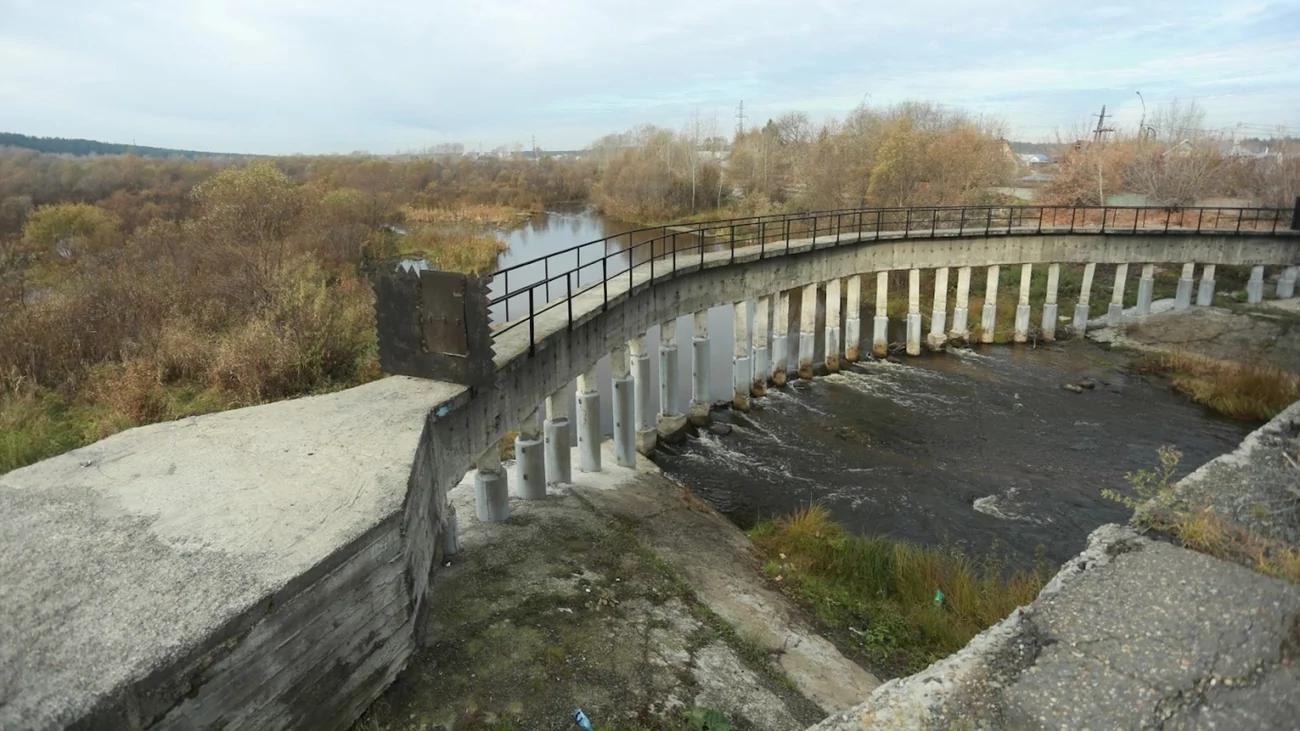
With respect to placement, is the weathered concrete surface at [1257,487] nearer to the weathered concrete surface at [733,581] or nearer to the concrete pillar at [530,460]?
the weathered concrete surface at [733,581]

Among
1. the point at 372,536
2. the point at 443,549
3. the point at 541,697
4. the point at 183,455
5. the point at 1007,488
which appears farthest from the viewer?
the point at 1007,488

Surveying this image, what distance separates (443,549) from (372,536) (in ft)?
8.22

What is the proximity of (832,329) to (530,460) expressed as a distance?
12265 mm

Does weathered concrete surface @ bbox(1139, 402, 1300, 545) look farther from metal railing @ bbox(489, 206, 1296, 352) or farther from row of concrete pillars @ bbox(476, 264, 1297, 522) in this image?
row of concrete pillars @ bbox(476, 264, 1297, 522)

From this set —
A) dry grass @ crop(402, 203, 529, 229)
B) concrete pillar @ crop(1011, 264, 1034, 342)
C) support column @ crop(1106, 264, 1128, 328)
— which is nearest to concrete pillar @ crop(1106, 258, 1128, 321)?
support column @ crop(1106, 264, 1128, 328)

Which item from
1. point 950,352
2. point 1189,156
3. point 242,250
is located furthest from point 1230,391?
point 1189,156

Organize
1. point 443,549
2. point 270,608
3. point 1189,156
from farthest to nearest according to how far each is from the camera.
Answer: point 1189,156, point 443,549, point 270,608

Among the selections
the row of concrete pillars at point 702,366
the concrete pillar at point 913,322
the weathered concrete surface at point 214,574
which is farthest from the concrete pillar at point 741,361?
the weathered concrete surface at point 214,574

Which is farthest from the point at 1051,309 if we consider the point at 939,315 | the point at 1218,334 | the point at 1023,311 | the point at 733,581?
the point at 733,581

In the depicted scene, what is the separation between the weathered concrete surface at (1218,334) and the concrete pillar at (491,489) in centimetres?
1889

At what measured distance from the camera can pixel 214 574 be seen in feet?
13.4

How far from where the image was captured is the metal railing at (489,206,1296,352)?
440 inches

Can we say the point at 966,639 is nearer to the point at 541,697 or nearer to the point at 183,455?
the point at 541,697

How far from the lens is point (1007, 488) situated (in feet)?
40.7
